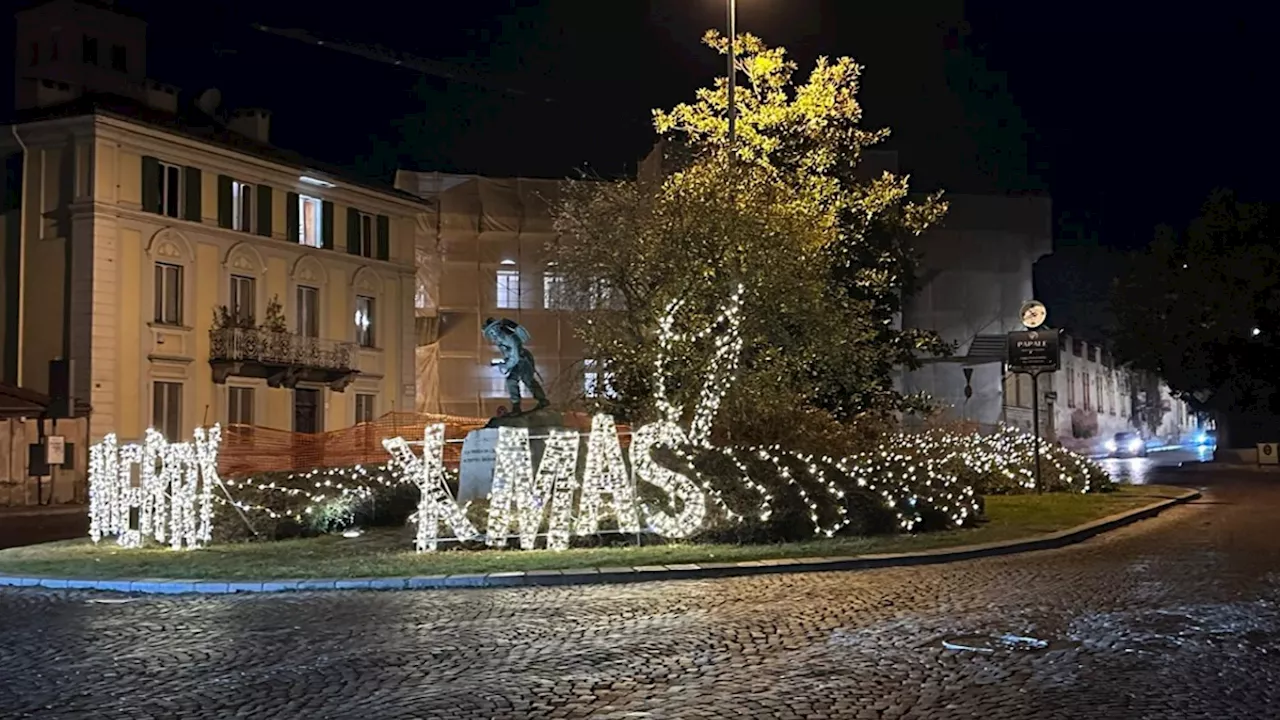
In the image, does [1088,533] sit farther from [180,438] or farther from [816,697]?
[180,438]

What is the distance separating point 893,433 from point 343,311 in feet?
70.0

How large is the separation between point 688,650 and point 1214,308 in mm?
43952

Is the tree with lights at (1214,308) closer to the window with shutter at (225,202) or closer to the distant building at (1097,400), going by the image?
the distant building at (1097,400)

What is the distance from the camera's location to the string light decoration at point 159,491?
57.1 feet

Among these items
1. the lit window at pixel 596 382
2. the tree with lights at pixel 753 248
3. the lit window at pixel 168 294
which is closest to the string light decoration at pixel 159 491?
the tree with lights at pixel 753 248

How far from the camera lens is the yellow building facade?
107ft

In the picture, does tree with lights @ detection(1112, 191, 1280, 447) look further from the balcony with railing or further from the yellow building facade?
the balcony with railing

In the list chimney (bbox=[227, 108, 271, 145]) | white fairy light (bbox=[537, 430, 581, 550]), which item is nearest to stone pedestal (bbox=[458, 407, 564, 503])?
white fairy light (bbox=[537, 430, 581, 550])

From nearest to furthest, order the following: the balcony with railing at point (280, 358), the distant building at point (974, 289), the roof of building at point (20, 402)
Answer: the roof of building at point (20, 402), the balcony with railing at point (280, 358), the distant building at point (974, 289)

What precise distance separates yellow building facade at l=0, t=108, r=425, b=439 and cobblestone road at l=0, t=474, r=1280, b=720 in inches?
841

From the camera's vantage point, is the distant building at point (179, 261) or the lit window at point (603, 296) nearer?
the lit window at point (603, 296)

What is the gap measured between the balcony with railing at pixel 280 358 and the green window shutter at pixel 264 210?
308cm

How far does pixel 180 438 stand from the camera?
3491 cm

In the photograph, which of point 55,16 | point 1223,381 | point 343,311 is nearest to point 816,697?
point 343,311
